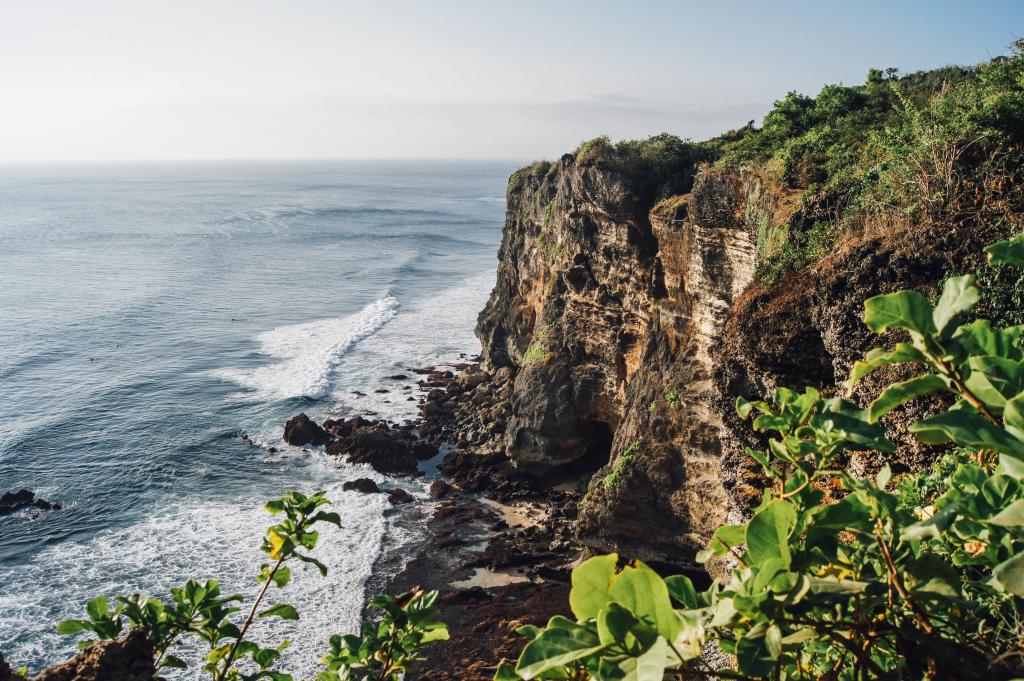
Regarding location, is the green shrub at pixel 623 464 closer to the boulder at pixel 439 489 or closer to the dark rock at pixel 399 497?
the boulder at pixel 439 489

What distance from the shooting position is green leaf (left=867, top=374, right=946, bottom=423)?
194 centimetres

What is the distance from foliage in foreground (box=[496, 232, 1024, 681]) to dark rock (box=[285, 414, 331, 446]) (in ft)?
96.7

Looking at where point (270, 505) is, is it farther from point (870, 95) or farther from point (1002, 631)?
point (870, 95)

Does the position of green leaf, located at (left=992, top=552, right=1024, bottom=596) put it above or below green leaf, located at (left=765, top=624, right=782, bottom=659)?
above

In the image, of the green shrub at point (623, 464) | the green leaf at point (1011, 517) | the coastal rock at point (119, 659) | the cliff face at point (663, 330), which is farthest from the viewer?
the green shrub at point (623, 464)

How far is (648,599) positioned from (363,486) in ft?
84.8

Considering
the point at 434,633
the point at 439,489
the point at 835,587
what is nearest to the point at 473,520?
the point at 439,489

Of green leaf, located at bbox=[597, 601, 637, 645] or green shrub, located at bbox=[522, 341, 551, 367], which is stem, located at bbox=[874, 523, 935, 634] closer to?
green leaf, located at bbox=[597, 601, 637, 645]

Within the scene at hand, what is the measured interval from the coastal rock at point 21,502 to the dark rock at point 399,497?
12739 millimetres

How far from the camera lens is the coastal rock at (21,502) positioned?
82.3 feet

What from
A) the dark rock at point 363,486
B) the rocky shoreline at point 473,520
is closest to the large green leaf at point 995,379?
the rocky shoreline at point 473,520

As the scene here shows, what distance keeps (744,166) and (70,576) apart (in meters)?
23.7

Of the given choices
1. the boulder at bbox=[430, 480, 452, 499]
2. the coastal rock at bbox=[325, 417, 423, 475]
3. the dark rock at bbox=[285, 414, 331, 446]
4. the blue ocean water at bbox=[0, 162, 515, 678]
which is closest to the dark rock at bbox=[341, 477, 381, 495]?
the blue ocean water at bbox=[0, 162, 515, 678]

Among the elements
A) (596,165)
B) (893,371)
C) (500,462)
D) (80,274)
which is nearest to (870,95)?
(596,165)
